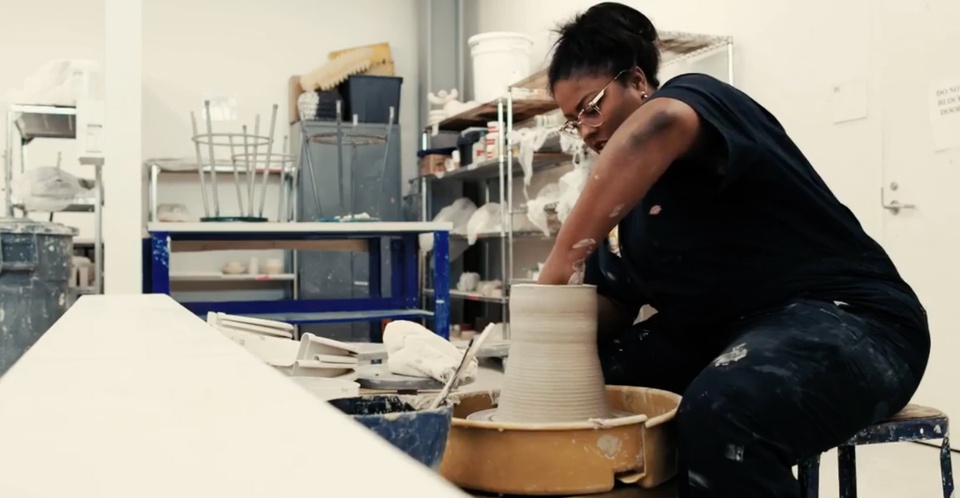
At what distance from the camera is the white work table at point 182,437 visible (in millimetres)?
404

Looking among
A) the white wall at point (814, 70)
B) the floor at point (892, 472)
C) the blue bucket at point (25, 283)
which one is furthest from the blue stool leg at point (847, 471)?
the blue bucket at point (25, 283)

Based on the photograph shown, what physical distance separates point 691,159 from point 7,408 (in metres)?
1.00

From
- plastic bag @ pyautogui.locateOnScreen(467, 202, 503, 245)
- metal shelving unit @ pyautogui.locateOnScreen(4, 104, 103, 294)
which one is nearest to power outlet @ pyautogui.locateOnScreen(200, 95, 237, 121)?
metal shelving unit @ pyautogui.locateOnScreen(4, 104, 103, 294)

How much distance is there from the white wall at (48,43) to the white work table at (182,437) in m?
5.78

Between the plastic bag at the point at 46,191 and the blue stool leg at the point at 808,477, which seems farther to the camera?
the plastic bag at the point at 46,191

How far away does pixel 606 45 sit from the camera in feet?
4.87

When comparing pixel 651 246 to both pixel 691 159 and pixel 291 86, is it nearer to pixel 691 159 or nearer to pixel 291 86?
pixel 691 159

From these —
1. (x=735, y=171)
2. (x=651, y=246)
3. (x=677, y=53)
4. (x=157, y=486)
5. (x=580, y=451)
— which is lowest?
(x=580, y=451)

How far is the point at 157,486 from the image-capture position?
405mm

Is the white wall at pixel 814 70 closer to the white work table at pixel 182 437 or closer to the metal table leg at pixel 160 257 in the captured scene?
the metal table leg at pixel 160 257

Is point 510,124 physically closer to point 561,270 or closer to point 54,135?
point 54,135

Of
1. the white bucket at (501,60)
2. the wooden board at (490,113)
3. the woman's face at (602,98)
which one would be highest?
the white bucket at (501,60)

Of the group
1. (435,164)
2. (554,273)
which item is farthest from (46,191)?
(554,273)

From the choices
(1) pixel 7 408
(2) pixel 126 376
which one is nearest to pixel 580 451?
(2) pixel 126 376
